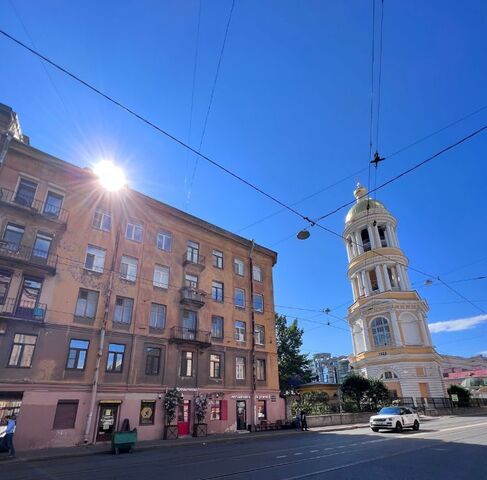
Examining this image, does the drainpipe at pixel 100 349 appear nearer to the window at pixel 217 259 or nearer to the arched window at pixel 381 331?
the window at pixel 217 259

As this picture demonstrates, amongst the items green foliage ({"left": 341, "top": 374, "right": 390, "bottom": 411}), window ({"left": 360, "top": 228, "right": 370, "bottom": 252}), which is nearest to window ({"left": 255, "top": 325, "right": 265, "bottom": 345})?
green foliage ({"left": 341, "top": 374, "right": 390, "bottom": 411})

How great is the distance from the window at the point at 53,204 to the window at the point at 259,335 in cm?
1919

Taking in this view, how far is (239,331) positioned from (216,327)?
2.60 m

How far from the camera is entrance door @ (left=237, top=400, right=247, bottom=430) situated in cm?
2602

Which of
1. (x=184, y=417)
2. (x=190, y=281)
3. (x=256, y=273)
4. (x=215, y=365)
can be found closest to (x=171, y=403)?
(x=184, y=417)

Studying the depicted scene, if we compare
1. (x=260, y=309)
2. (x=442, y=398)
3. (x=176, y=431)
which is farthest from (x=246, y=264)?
(x=442, y=398)

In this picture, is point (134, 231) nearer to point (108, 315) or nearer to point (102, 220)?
point (102, 220)

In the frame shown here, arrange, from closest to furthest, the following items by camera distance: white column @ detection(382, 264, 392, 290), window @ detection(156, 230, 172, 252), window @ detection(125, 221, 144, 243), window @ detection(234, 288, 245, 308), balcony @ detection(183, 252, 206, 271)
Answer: window @ detection(125, 221, 144, 243) → window @ detection(156, 230, 172, 252) → balcony @ detection(183, 252, 206, 271) → window @ detection(234, 288, 245, 308) → white column @ detection(382, 264, 392, 290)

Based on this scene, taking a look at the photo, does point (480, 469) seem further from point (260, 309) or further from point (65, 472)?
point (260, 309)

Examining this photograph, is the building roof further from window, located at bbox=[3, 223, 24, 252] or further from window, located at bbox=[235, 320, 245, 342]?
window, located at bbox=[3, 223, 24, 252]

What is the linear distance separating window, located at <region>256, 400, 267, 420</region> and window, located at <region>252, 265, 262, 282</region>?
11143mm

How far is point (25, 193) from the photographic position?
21.7 m

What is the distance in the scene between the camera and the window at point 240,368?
91.1 feet

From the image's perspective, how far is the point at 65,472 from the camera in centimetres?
1073
